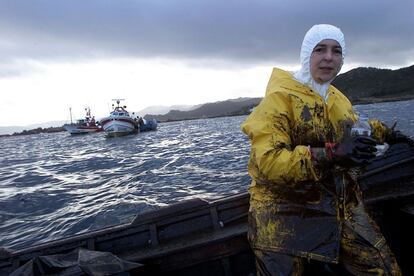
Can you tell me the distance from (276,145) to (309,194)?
774 millimetres

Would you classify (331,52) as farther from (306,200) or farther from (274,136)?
(306,200)

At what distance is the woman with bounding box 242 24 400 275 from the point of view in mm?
3205

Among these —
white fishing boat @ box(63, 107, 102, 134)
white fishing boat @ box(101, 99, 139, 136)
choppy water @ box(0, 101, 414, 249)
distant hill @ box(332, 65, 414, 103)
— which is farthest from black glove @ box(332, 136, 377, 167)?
distant hill @ box(332, 65, 414, 103)

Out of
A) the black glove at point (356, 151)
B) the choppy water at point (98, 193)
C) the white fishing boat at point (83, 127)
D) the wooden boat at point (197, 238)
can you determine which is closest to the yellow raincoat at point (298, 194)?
the black glove at point (356, 151)

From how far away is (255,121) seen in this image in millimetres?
3084

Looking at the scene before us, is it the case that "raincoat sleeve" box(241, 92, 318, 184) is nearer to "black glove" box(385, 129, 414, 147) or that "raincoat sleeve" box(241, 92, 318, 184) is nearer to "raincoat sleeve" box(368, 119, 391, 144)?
"raincoat sleeve" box(368, 119, 391, 144)

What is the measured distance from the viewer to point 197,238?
5332 mm

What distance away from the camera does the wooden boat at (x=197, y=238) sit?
5145 millimetres

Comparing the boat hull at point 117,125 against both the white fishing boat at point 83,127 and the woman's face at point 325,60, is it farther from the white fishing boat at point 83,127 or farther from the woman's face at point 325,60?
the woman's face at point 325,60

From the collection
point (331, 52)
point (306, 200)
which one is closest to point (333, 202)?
point (306, 200)

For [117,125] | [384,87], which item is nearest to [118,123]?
[117,125]

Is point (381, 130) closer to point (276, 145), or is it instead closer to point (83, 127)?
point (276, 145)

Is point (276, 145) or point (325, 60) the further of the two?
point (325, 60)

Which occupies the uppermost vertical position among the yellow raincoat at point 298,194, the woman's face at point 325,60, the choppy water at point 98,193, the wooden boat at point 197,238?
the woman's face at point 325,60
